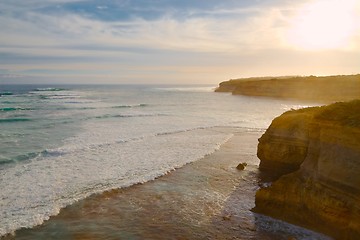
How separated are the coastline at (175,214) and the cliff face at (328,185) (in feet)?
1.86

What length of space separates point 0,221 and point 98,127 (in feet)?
73.8

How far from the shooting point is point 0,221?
12.1m

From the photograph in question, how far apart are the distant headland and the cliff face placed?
230 feet

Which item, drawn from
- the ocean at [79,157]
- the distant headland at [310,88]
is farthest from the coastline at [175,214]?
the distant headland at [310,88]

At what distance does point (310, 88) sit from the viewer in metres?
90.0

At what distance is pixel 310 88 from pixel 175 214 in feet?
280

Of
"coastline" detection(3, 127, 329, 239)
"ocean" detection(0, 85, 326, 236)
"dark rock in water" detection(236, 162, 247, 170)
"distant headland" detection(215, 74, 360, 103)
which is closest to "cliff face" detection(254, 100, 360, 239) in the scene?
"coastline" detection(3, 127, 329, 239)

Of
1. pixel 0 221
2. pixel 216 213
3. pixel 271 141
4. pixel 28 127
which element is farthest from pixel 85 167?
pixel 28 127

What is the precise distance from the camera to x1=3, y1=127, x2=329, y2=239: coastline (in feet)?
37.5

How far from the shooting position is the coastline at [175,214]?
11.4 m

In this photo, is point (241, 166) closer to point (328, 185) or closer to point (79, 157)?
point (328, 185)

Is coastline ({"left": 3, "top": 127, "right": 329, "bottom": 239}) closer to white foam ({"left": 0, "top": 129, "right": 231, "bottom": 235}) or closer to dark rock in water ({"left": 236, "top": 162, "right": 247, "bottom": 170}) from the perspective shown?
dark rock in water ({"left": 236, "top": 162, "right": 247, "bottom": 170})

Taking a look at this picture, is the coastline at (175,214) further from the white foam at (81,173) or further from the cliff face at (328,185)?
the white foam at (81,173)

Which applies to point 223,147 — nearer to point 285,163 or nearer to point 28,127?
point 285,163
